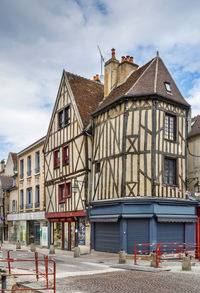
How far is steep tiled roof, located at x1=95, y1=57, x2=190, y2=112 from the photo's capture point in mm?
17219

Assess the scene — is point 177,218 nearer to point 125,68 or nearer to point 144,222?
point 144,222

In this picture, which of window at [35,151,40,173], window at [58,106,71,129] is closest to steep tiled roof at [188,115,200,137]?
window at [58,106,71,129]

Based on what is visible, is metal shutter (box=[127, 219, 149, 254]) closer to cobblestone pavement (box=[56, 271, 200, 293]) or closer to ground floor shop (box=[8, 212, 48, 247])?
cobblestone pavement (box=[56, 271, 200, 293])

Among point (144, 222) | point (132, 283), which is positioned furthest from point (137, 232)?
point (132, 283)

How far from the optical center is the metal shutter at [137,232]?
52.0ft

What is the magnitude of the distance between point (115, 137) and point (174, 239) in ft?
18.1

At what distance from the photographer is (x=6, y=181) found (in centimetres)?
3350

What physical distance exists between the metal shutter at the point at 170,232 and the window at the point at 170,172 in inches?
78.7

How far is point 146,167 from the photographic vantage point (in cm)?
1639

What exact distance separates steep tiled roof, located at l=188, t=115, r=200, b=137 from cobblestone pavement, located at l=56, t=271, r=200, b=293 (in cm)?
873

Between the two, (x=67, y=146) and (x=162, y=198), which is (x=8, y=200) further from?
(x=162, y=198)

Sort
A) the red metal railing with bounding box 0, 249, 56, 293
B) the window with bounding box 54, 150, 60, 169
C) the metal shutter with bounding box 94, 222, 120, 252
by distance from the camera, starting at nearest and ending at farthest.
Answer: the red metal railing with bounding box 0, 249, 56, 293, the metal shutter with bounding box 94, 222, 120, 252, the window with bounding box 54, 150, 60, 169

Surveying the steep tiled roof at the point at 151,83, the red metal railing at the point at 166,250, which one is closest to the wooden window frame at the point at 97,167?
the steep tiled roof at the point at 151,83

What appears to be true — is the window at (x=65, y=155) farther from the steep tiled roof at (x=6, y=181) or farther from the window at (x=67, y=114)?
the steep tiled roof at (x=6, y=181)
